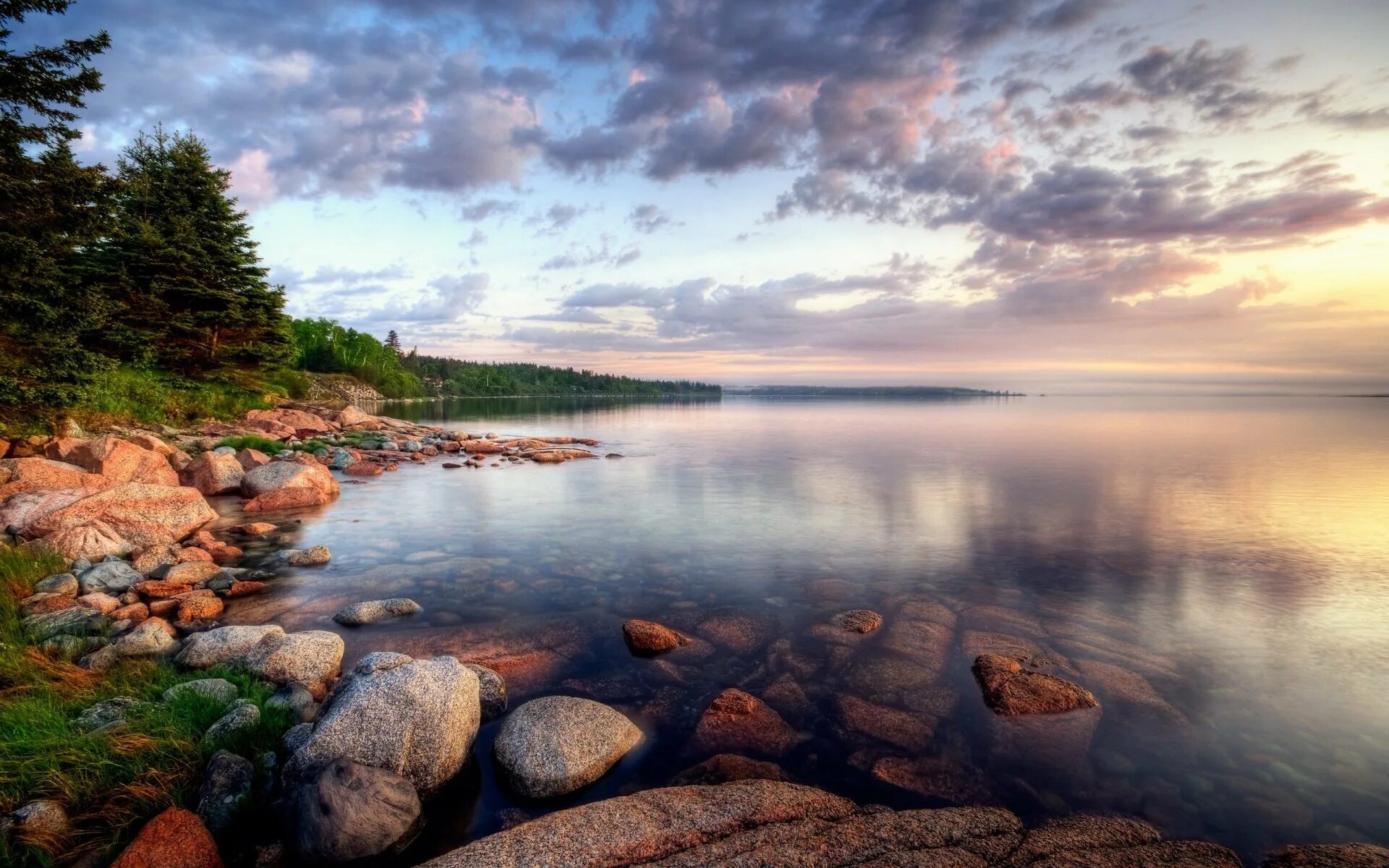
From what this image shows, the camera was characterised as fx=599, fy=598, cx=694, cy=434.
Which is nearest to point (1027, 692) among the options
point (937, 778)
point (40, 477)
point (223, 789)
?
point (937, 778)

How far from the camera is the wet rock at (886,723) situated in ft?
21.9

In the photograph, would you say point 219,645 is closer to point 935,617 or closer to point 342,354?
point 935,617

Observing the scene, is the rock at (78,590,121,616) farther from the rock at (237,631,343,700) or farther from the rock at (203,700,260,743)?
the rock at (203,700,260,743)

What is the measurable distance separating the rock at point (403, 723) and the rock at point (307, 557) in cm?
771

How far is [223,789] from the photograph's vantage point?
4906 millimetres

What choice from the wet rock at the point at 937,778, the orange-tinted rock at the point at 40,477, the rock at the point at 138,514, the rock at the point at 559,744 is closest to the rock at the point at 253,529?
the rock at the point at 138,514

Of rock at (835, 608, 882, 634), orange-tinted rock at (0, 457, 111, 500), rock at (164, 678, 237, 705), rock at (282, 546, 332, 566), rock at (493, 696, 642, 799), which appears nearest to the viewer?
rock at (493, 696, 642, 799)

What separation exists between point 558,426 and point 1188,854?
59023 millimetres

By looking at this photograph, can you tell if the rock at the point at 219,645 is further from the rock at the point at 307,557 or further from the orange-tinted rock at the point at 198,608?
A: the rock at the point at 307,557

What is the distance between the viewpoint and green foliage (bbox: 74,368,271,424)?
73.8 feet

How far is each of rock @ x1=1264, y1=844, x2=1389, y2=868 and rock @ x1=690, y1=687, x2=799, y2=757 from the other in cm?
414

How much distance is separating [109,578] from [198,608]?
69.9 inches

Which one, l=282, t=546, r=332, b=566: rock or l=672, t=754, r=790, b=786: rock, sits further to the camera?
l=282, t=546, r=332, b=566: rock

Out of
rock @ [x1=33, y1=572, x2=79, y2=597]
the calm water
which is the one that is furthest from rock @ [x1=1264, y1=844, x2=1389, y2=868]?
rock @ [x1=33, y1=572, x2=79, y2=597]
